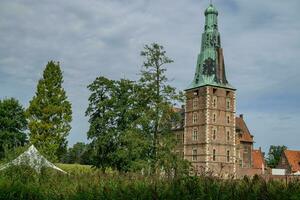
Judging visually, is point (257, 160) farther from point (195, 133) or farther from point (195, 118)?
point (195, 118)

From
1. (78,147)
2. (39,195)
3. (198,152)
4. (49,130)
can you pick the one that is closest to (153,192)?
(39,195)

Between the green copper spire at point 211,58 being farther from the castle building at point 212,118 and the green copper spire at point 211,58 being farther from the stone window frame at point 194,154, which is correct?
the stone window frame at point 194,154

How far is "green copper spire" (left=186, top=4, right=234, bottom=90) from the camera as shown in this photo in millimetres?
78125

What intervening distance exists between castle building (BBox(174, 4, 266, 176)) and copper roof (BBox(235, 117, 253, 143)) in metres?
0.20

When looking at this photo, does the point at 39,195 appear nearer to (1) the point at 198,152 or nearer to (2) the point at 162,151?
(2) the point at 162,151

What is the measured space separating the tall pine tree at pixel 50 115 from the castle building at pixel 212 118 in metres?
33.2

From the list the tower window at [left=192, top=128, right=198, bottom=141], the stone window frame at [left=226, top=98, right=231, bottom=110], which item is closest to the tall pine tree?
the tower window at [left=192, top=128, right=198, bottom=141]

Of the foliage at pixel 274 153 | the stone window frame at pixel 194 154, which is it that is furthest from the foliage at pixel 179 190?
the foliage at pixel 274 153

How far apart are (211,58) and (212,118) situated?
33.3 ft

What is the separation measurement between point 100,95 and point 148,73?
16553 mm

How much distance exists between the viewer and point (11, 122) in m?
62.0

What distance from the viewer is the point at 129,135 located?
30078mm

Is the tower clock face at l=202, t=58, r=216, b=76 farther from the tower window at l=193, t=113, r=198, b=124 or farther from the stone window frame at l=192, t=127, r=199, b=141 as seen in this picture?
the stone window frame at l=192, t=127, r=199, b=141

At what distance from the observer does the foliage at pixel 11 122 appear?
6138cm
